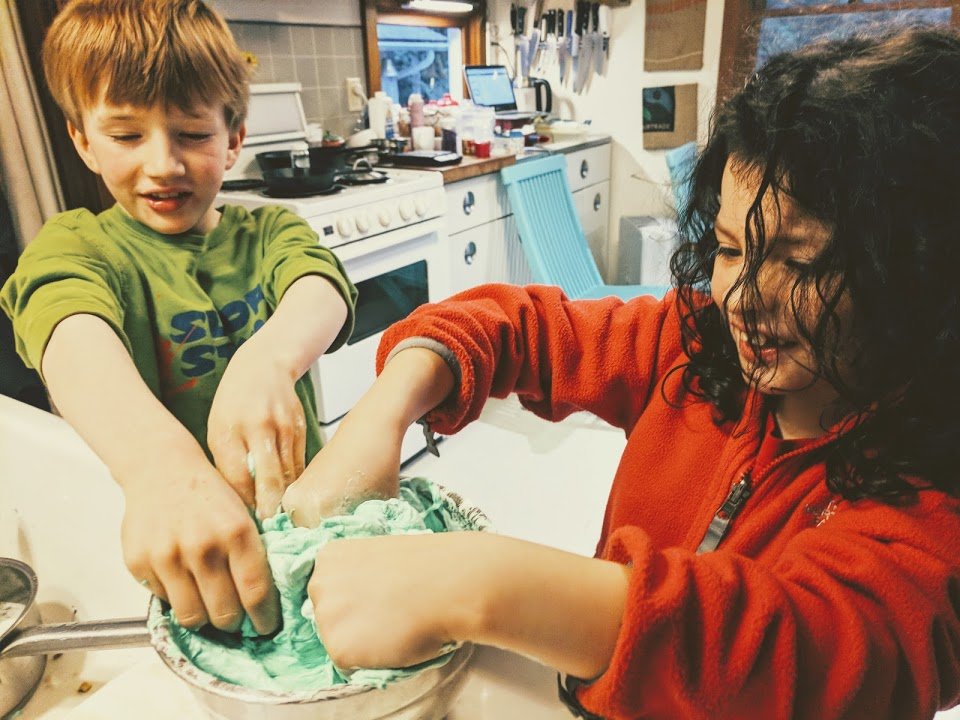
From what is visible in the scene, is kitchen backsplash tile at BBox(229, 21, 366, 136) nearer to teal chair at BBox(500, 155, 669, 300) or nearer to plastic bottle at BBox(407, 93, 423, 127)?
plastic bottle at BBox(407, 93, 423, 127)

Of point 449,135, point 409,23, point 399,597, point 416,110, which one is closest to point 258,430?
point 399,597

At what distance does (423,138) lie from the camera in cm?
268

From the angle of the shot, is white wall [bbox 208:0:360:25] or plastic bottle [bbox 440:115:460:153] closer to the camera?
white wall [bbox 208:0:360:25]

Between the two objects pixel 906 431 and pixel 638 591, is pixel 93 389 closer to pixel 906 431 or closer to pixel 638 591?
pixel 638 591

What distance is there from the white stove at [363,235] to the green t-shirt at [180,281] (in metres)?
0.80

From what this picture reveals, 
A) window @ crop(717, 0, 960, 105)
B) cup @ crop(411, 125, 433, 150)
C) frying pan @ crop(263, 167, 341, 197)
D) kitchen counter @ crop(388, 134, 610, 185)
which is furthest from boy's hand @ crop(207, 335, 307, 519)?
window @ crop(717, 0, 960, 105)

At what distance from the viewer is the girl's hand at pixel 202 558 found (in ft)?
1.65

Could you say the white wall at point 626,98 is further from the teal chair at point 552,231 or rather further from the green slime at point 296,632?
the green slime at point 296,632

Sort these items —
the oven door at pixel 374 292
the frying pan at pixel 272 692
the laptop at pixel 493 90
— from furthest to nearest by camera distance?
the laptop at pixel 493 90 → the oven door at pixel 374 292 → the frying pan at pixel 272 692

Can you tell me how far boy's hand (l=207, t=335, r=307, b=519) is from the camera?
24.0 inches

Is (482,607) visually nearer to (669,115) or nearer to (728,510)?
(728,510)

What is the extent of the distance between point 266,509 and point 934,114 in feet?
2.18

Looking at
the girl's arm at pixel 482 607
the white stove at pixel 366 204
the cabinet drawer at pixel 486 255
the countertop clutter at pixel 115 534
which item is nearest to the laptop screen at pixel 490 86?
the cabinet drawer at pixel 486 255

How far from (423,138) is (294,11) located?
0.64 m
